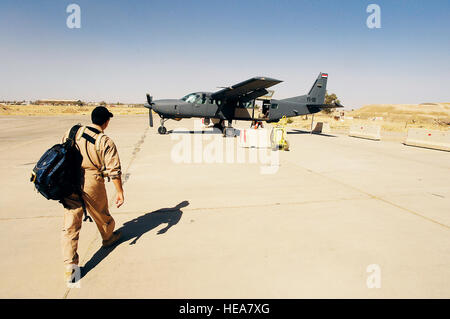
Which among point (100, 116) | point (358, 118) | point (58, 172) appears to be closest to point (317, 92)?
point (100, 116)

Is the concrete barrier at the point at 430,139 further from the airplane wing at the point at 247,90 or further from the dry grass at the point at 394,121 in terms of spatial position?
the dry grass at the point at 394,121

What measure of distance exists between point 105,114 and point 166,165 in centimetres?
491

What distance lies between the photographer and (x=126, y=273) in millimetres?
2621

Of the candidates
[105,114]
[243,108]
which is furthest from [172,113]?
[105,114]

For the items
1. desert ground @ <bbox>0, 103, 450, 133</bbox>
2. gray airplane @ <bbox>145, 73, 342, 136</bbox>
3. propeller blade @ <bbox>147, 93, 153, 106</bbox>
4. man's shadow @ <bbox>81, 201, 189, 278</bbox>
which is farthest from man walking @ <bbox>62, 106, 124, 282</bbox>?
desert ground @ <bbox>0, 103, 450, 133</bbox>

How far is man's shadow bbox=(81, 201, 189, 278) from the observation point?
2852mm

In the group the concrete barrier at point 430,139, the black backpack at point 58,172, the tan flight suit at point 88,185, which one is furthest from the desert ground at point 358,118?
the black backpack at point 58,172

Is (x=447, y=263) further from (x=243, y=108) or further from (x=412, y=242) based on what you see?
(x=243, y=108)

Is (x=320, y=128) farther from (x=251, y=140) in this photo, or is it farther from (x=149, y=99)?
(x=149, y=99)

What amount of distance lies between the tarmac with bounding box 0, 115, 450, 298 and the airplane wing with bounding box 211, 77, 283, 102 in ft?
23.5

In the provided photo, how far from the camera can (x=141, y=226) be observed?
3697 millimetres

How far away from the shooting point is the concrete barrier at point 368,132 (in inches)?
607

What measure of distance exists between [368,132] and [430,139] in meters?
3.97

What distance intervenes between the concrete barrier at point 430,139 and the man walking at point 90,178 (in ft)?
50.8
